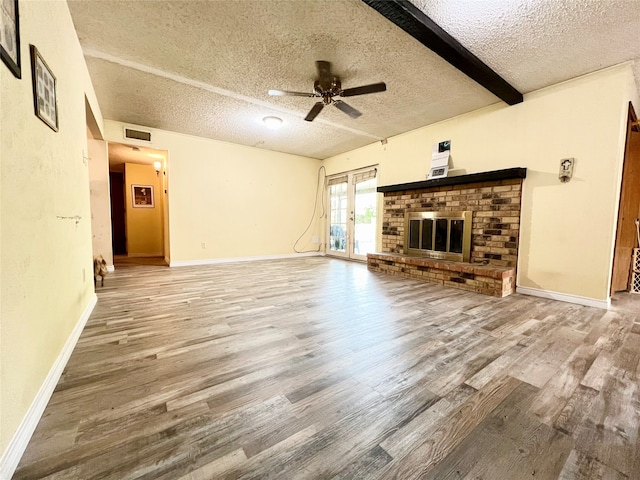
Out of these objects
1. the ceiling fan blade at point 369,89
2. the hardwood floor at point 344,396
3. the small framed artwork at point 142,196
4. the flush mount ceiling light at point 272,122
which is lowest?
the hardwood floor at point 344,396

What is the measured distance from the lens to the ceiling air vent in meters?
4.49

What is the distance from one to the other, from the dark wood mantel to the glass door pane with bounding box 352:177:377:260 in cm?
91

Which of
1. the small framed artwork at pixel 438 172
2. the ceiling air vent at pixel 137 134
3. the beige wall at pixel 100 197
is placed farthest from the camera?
the ceiling air vent at pixel 137 134

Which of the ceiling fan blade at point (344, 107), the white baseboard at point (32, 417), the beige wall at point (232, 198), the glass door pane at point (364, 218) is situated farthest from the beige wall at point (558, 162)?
the white baseboard at point (32, 417)

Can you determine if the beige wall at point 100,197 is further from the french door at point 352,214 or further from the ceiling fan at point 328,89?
the french door at point 352,214

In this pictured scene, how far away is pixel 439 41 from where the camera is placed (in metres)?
2.22

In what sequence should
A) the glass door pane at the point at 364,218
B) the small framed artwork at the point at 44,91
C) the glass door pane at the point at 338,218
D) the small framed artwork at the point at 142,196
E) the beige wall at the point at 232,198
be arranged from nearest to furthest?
the small framed artwork at the point at 44,91, the beige wall at the point at 232,198, the glass door pane at the point at 364,218, the glass door pane at the point at 338,218, the small framed artwork at the point at 142,196

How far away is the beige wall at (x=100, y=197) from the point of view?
433 centimetres

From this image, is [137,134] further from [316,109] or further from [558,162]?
[558,162]

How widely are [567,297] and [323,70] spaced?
3.65 m

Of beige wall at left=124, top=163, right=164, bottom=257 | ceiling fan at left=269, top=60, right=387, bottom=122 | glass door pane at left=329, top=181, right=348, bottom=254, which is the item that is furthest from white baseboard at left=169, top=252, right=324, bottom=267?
ceiling fan at left=269, top=60, right=387, bottom=122

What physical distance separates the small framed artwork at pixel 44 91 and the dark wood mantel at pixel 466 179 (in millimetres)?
4157

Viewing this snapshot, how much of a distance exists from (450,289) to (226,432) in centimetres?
316

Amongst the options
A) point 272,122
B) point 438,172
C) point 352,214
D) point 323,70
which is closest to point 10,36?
point 323,70
